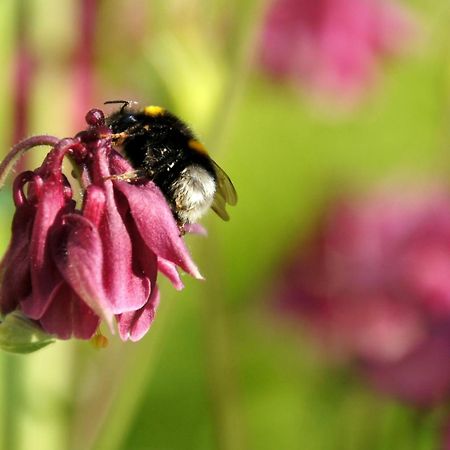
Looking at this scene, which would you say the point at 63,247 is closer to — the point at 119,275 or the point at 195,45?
the point at 119,275

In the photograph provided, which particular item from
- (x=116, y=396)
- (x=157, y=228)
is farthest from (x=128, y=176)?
(x=116, y=396)

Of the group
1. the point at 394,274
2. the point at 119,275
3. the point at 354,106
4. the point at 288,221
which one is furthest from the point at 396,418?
the point at 119,275

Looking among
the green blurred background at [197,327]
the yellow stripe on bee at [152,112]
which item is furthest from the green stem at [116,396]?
the yellow stripe on bee at [152,112]

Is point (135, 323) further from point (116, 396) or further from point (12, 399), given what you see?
point (12, 399)

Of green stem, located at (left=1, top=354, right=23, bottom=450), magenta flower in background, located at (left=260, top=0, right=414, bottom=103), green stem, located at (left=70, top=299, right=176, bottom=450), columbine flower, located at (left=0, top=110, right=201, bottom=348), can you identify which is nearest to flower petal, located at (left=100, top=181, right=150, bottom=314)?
columbine flower, located at (left=0, top=110, right=201, bottom=348)

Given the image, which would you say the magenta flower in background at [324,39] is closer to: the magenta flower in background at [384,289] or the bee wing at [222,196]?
the magenta flower in background at [384,289]

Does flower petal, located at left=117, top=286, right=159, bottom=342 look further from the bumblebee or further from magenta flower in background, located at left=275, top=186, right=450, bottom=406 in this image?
magenta flower in background, located at left=275, top=186, right=450, bottom=406

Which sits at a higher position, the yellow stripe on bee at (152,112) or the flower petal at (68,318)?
the yellow stripe on bee at (152,112)

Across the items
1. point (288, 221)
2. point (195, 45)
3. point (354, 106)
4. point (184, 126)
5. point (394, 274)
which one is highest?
point (184, 126)
